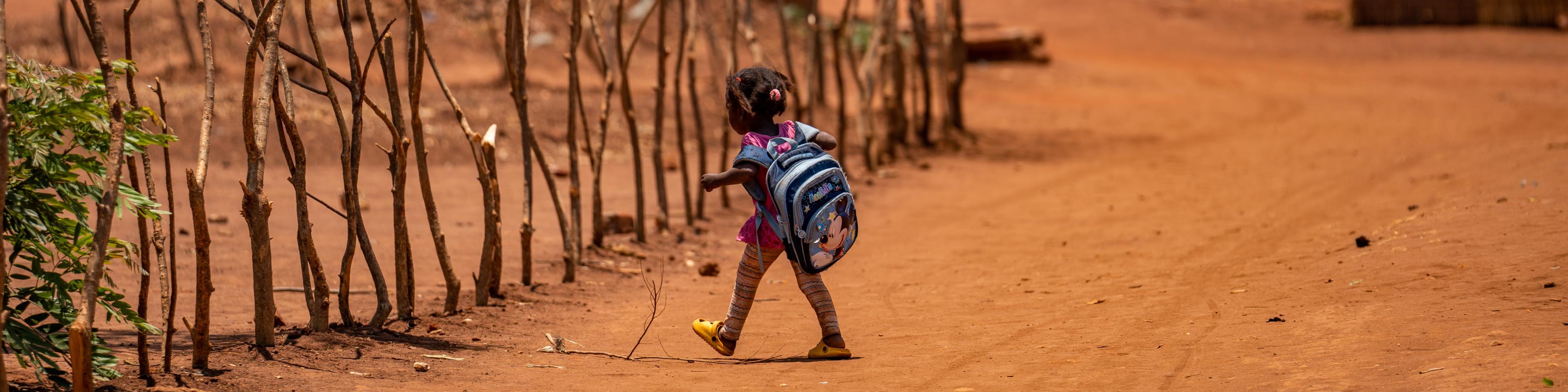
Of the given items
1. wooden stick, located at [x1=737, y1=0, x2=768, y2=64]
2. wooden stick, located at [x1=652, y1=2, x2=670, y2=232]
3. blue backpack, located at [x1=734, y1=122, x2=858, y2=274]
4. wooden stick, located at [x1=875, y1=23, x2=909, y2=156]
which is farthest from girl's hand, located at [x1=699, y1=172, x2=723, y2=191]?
wooden stick, located at [x1=875, y1=23, x2=909, y2=156]

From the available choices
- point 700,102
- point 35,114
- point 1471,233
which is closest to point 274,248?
point 35,114

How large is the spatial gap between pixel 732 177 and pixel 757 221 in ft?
1.01

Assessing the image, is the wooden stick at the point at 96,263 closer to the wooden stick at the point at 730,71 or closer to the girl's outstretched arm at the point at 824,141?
the girl's outstretched arm at the point at 824,141

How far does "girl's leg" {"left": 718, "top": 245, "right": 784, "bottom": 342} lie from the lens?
385 cm

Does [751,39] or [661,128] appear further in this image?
[751,39]

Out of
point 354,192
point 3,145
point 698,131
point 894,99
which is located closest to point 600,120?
point 698,131

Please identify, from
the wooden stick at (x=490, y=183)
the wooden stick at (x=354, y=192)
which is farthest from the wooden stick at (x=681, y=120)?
the wooden stick at (x=354, y=192)

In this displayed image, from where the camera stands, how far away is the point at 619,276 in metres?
6.08

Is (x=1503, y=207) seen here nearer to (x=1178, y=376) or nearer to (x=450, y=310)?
(x=1178, y=376)

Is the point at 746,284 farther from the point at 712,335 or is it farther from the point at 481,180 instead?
the point at 481,180

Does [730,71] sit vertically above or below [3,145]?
above

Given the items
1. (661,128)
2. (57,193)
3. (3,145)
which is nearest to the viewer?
(3,145)

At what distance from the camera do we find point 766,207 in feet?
12.2

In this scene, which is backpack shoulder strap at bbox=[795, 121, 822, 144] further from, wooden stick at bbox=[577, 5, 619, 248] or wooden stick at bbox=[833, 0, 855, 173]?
wooden stick at bbox=[833, 0, 855, 173]
